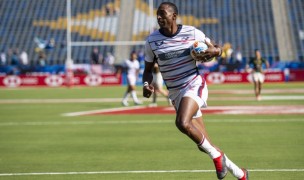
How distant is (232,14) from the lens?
61281mm

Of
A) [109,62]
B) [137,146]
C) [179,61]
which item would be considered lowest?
[109,62]

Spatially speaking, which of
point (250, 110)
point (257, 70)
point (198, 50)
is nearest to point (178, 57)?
point (198, 50)

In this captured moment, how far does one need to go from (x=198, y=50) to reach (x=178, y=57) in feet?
1.61

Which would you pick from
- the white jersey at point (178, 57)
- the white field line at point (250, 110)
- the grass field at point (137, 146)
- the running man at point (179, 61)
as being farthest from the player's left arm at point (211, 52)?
the white field line at point (250, 110)

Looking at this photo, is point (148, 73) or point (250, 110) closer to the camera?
point (148, 73)

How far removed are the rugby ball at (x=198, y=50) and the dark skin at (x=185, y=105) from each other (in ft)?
0.17

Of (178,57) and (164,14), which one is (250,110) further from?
(164,14)

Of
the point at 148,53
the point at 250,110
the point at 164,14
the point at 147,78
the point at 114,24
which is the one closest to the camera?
the point at 164,14

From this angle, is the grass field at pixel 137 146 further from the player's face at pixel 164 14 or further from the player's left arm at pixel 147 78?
the player's face at pixel 164 14

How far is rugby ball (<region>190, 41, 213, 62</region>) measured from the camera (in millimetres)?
9375

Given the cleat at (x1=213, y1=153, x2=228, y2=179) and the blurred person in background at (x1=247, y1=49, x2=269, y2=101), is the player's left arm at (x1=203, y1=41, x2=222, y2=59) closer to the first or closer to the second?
the cleat at (x1=213, y1=153, x2=228, y2=179)

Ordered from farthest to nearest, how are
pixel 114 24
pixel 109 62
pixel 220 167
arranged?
pixel 114 24, pixel 109 62, pixel 220 167

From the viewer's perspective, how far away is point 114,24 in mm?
60000

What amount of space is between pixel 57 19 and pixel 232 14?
1496cm
